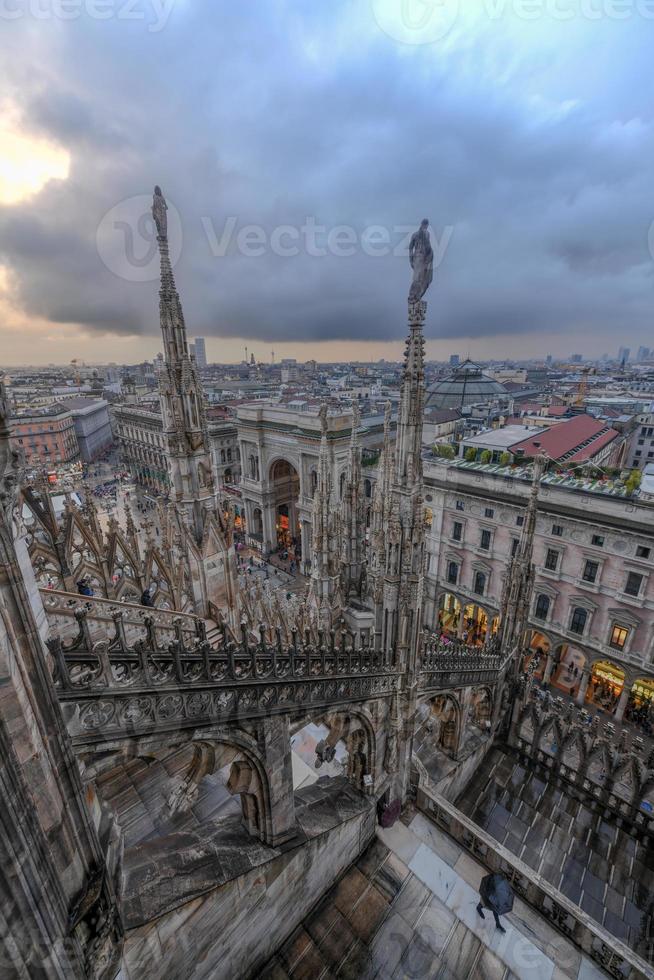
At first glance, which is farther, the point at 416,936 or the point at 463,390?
the point at 463,390

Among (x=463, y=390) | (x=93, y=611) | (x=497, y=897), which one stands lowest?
(x=497, y=897)

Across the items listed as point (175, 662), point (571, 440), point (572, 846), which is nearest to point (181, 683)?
point (175, 662)

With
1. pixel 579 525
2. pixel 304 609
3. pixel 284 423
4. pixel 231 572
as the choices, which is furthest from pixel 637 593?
pixel 284 423

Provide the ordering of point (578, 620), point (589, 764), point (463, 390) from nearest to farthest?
point (589, 764) → point (578, 620) → point (463, 390)

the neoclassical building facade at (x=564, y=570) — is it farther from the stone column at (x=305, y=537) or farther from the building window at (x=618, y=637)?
the stone column at (x=305, y=537)

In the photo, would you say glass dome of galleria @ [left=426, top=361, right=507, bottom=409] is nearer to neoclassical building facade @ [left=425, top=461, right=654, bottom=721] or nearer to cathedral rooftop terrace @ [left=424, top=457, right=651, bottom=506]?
cathedral rooftop terrace @ [left=424, top=457, right=651, bottom=506]

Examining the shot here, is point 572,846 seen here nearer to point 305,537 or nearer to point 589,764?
point 589,764

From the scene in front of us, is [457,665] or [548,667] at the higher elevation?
[457,665]

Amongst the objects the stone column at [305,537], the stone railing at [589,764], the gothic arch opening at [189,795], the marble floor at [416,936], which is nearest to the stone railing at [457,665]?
the stone railing at [589,764]

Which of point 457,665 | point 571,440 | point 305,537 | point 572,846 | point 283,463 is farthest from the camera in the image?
point 283,463
